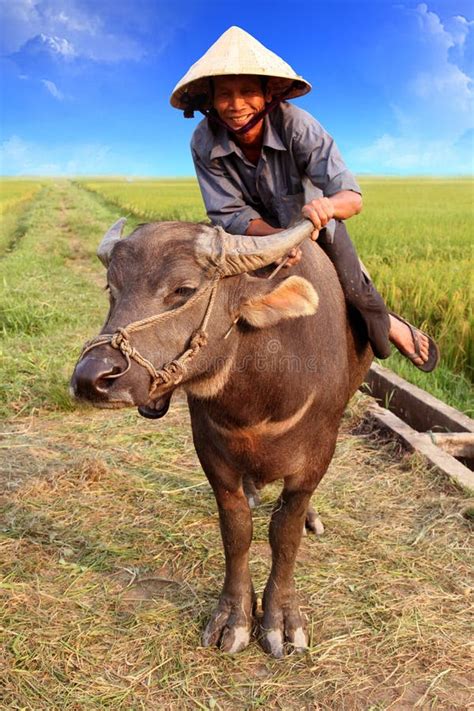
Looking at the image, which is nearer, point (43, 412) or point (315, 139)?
point (315, 139)

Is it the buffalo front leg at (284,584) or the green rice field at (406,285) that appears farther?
the green rice field at (406,285)

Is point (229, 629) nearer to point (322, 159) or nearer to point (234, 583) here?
point (234, 583)

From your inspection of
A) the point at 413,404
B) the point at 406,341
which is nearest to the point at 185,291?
the point at 406,341

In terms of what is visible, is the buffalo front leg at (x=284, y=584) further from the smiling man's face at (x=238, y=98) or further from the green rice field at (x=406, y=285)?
the green rice field at (x=406, y=285)

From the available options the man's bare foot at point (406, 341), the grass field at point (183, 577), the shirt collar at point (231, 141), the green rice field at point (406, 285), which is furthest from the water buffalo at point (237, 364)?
the green rice field at point (406, 285)

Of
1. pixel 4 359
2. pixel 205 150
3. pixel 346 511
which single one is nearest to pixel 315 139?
pixel 205 150

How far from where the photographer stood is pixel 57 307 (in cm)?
688

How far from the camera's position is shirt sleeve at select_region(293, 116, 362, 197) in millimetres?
2477

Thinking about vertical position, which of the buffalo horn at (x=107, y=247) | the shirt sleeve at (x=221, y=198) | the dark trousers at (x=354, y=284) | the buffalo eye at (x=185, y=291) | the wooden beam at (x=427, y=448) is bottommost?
the wooden beam at (x=427, y=448)

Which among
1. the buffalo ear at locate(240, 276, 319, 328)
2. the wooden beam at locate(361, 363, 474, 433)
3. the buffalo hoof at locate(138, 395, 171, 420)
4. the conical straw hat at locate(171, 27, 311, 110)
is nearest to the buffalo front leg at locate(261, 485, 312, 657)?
the buffalo hoof at locate(138, 395, 171, 420)

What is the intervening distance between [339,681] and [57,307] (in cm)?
545

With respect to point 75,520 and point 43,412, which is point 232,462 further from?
point 43,412

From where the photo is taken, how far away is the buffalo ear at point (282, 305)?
1910 millimetres

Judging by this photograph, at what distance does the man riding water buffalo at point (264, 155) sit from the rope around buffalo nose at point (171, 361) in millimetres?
741
